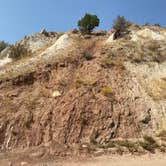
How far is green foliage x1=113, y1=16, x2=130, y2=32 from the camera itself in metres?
27.9

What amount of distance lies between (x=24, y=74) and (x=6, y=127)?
4940mm

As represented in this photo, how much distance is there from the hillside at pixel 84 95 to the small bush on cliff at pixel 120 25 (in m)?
2.38

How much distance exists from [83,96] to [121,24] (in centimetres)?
1305

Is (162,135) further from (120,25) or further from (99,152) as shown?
(120,25)

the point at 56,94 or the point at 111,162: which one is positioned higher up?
the point at 56,94

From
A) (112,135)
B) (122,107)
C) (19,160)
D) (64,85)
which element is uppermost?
(64,85)

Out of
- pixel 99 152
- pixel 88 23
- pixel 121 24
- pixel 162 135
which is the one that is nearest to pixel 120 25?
pixel 121 24

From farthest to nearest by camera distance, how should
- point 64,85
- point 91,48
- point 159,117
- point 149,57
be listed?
point 91,48 → point 149,57 → point 64,85 → point 159,117

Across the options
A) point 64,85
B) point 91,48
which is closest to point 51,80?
point 64,85

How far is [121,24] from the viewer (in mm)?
28438

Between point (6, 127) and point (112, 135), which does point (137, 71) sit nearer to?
point (112, 135)

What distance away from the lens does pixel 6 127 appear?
15.3 m

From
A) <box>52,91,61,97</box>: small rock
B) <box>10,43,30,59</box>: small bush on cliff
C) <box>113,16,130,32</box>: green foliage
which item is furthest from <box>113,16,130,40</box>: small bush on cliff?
<box>52,91,61,97</box>: small rock

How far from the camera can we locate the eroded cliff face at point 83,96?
15.2 m
